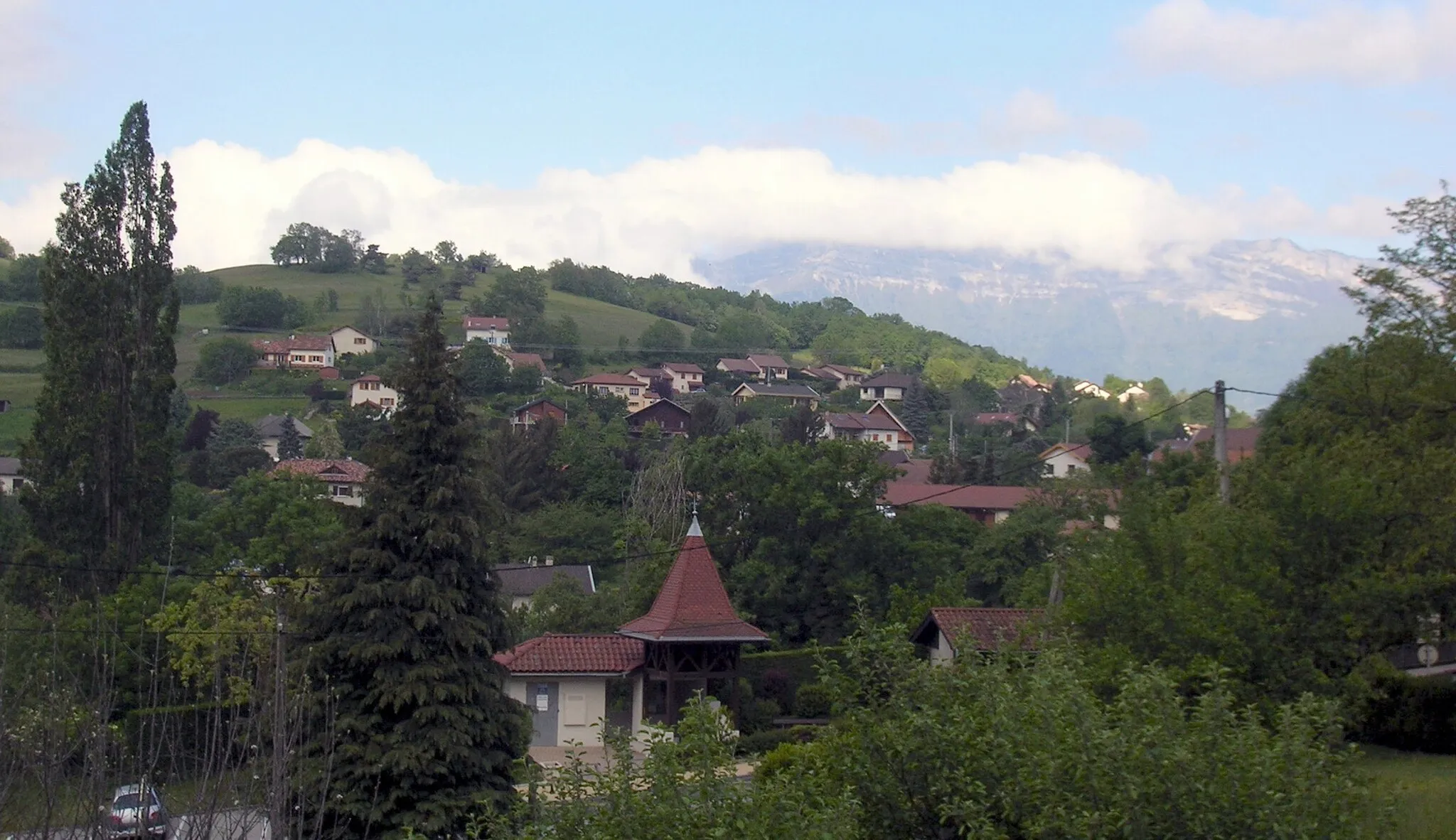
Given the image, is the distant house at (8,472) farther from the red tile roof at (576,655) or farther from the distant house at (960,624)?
the distant house at (960,624)

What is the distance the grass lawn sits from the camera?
11.9m

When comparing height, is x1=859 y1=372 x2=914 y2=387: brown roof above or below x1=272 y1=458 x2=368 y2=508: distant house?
above

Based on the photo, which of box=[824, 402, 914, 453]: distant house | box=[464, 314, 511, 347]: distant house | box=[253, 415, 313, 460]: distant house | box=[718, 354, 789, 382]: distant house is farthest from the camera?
box=[718, 354, 789, 382]: distant house

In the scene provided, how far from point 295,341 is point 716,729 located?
4196 inches

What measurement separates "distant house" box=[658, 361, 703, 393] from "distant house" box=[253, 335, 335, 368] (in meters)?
28.7

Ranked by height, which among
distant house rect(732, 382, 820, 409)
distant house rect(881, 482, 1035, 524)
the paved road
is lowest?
distant house rect(881, 482, 1035, 524)

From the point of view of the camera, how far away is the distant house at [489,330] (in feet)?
405

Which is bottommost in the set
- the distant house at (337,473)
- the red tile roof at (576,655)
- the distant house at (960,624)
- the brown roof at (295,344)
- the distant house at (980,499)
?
the distant house at (980,499)

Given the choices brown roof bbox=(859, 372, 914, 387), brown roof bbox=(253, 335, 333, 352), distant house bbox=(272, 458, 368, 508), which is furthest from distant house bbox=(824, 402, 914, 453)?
distant house bbox=(272, 458, 368, 508)

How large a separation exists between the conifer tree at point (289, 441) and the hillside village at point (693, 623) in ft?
33.8

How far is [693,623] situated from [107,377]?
18.3 metres

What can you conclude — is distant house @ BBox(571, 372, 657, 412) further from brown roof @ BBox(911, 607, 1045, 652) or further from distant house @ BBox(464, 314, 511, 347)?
brown roof @ BBox(911, 607, 1045, 652)

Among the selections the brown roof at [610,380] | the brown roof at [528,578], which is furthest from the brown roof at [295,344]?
the brown roof at [528,578]

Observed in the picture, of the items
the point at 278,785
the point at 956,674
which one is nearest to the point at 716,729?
the point at 956,674
